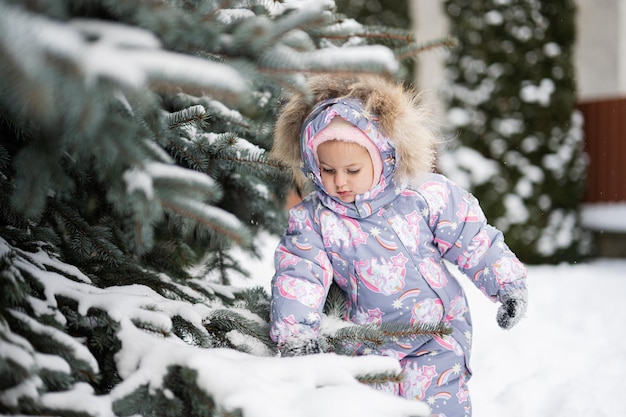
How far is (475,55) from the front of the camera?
663 centimetres

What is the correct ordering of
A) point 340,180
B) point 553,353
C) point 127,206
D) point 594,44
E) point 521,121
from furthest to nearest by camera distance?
1. point 594,44
2. point 521,121
3. point 553,353
4. point 340,180
5. point 127,206

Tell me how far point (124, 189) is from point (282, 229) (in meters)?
1.56

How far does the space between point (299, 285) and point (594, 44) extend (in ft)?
26.4

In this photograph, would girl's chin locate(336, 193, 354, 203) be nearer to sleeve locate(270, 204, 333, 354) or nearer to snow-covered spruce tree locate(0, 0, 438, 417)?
sleeve locate(270, 204, 333, 354)

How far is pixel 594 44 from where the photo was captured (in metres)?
8.39

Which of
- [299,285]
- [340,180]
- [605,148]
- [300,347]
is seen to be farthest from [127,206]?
[605,148]

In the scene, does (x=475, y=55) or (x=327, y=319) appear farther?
(x=475, y=55)

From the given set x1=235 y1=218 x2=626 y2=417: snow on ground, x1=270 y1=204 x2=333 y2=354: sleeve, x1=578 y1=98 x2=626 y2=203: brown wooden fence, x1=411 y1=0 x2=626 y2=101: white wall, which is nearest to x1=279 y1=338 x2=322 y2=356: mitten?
x1=270 y1=204 x2=333 y2=354: sleeve

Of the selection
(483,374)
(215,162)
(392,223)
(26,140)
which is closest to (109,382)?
(26,140)

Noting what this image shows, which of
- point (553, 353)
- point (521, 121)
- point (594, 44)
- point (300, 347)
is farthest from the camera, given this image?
point (594, 44)

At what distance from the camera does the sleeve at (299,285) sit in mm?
1672

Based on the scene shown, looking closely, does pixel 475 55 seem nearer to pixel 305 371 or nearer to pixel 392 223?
pixel 392 223

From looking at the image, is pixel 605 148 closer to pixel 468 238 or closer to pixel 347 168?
pixel 468 238

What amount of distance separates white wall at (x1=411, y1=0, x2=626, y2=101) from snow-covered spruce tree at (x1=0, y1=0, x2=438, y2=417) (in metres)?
6.92
